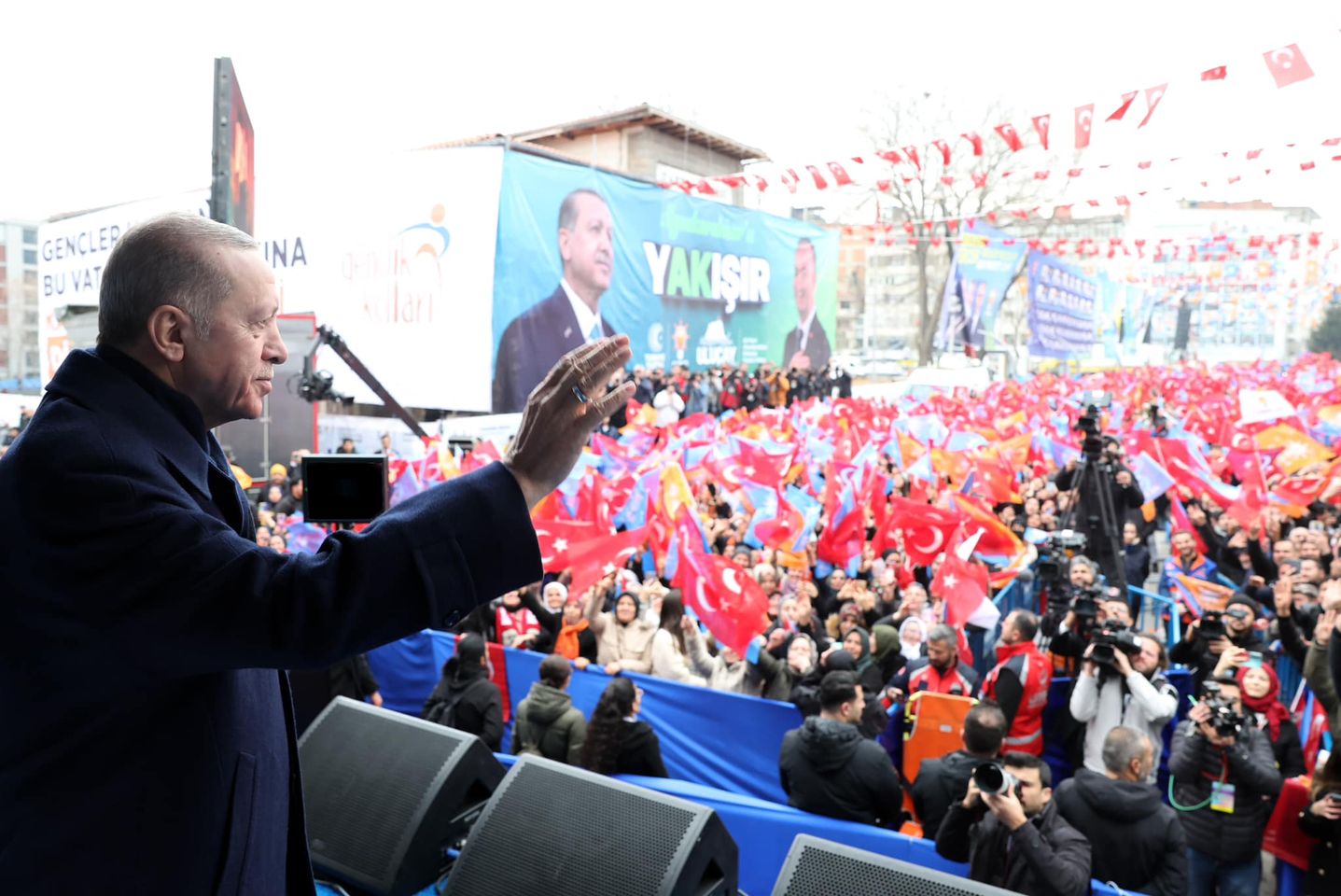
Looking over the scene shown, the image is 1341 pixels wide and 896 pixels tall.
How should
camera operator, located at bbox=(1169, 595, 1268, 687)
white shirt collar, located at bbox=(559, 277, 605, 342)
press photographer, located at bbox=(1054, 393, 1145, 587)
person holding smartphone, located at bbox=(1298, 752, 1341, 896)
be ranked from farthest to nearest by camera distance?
white shirt collar, located at bbox=(559, 277, 605, 342), press photographer, located at bbox=(1054, 393, 1145, 587), camera operator, located at bbox=(1169, 595, 1268, 687), person holding smartphone, located at bbox=(1298, 752, 1341, 896)

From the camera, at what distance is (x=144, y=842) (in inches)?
46.3

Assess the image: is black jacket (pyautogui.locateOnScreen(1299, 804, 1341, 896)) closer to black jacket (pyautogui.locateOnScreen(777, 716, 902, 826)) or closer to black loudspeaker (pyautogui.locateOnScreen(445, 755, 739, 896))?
black jacket (pyautogui.locateOnScreen(777, 716, 902, 826))

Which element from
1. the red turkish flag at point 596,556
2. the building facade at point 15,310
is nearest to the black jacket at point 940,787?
the red turkish flag at point 596,556

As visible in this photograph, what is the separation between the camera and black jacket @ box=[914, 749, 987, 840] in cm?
481

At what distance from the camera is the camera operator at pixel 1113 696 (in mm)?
5562

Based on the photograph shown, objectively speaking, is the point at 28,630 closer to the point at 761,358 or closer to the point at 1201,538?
the point at 1201,538

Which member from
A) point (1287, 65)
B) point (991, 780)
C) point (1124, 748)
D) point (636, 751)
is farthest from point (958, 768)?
point (1287, 65)

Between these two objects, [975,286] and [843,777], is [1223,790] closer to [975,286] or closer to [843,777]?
[843,777]

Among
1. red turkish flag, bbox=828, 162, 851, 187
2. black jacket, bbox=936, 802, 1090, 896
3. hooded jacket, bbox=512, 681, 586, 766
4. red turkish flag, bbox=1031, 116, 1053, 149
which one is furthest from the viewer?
red turkish flag, bbox=828, 162, 851, 187

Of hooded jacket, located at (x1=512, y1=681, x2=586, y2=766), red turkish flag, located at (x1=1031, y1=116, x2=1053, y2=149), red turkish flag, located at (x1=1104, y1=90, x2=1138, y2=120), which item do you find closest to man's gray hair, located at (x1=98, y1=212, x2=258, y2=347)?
hooded jacket, located at (x1=512, y1=681, x2=586, y2=766)

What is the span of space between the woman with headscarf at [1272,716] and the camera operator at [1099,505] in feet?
13.7

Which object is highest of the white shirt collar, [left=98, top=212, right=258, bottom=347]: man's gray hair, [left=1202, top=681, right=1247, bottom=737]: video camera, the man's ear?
the white shirt collar

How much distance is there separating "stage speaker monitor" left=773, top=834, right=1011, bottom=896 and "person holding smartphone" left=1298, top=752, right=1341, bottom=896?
258cm

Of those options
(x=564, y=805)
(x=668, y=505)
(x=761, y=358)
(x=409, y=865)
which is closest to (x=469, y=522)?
(x=564, y=805)
